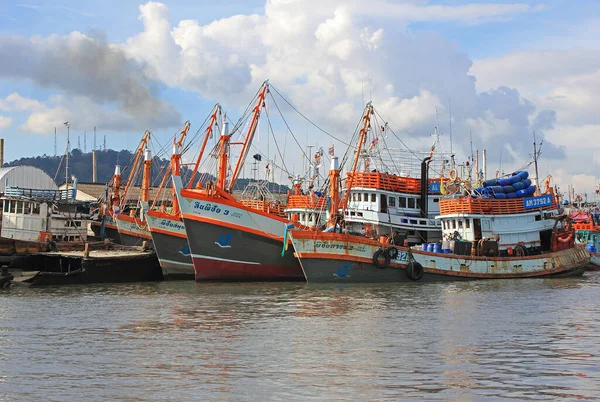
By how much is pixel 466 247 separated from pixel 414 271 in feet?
14.7

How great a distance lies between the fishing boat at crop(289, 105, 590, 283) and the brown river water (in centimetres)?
407

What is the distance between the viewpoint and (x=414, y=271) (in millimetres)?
37125

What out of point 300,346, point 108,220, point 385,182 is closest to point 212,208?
point 385,182

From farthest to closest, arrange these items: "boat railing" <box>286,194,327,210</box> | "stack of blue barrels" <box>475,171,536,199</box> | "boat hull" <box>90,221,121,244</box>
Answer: "boat hull" <box>90,221,121,244</box>
"boat railing" <box>286,194,327,210</box>
"stack of blue barrels" <box>475,171,536,199</box>

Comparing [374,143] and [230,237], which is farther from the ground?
[374,143]

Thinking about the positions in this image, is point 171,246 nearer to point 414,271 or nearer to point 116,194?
point 414,271

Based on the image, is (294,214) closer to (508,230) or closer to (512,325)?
(508,230)

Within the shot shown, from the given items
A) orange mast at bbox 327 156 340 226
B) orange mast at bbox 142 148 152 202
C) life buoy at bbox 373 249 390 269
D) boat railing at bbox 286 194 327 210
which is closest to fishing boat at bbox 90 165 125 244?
orange mast at bbox 142 148 152 202

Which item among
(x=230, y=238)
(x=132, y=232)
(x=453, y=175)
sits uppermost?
(x=453, y=175)

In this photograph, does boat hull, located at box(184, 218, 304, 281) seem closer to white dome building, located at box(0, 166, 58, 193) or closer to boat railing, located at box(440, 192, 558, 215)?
boat railing, located at box(440, 192, 558, 215)

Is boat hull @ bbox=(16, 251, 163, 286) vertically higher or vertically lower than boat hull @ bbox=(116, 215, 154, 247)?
lower

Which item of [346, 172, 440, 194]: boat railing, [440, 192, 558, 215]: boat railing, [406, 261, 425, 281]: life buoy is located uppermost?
[346, 172, 440, 194]: boat railing

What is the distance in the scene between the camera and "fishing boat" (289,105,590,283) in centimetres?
3591

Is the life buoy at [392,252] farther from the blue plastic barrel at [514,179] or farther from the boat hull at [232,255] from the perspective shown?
the blue plastic barrel at [514,179]
